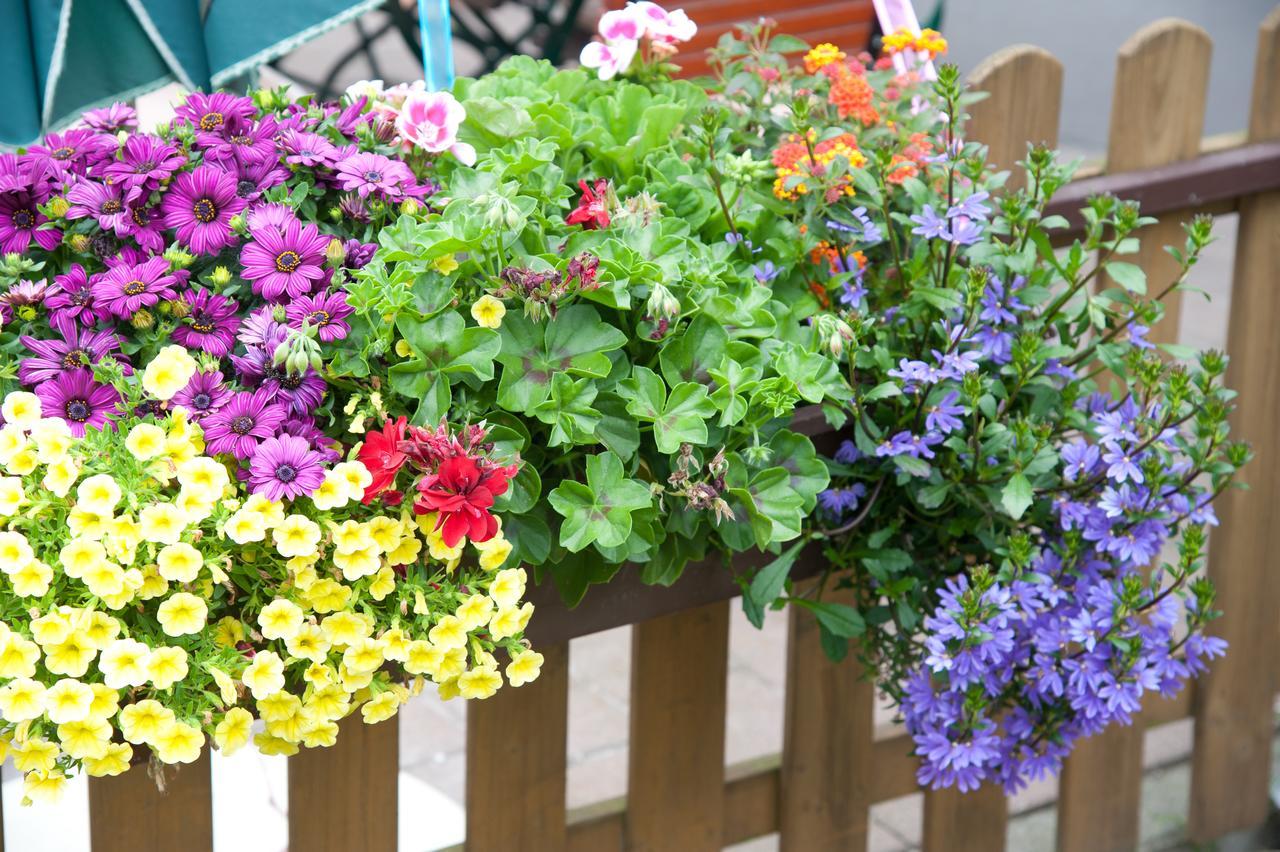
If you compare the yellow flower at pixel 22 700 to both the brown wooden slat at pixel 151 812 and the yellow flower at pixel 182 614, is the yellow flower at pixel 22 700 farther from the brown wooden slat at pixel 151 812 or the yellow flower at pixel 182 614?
the brown wooden slat at pixel 151 812

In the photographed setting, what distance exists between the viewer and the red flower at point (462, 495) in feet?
3.46

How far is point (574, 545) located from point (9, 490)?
1.39 feet

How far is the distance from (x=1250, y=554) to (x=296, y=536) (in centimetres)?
180

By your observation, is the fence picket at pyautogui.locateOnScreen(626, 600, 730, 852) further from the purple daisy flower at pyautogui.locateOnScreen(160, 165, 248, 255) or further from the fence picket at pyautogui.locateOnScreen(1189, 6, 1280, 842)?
the fence picket at pyautogui.locateOnScreen(1189, 6, 1280, 842)

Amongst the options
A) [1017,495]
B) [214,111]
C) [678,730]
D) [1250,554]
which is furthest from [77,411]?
[1250,554]

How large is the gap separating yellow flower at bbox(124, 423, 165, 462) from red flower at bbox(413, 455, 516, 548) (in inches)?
7.6

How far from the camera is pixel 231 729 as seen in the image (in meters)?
1.08

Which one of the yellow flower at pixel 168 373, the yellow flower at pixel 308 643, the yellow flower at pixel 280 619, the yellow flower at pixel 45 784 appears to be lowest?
the yellow flower at pixel 45 784

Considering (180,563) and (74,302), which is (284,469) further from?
(74,302)

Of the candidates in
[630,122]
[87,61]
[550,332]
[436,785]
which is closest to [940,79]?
[630,122]

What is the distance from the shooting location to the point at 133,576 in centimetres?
100

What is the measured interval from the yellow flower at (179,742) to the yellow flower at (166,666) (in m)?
0.03

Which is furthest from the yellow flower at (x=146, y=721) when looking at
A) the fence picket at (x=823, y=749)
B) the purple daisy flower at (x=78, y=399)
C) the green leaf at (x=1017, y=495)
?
the fence picket at (x=823, y=749)

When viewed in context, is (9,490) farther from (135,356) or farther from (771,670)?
(771,670)
